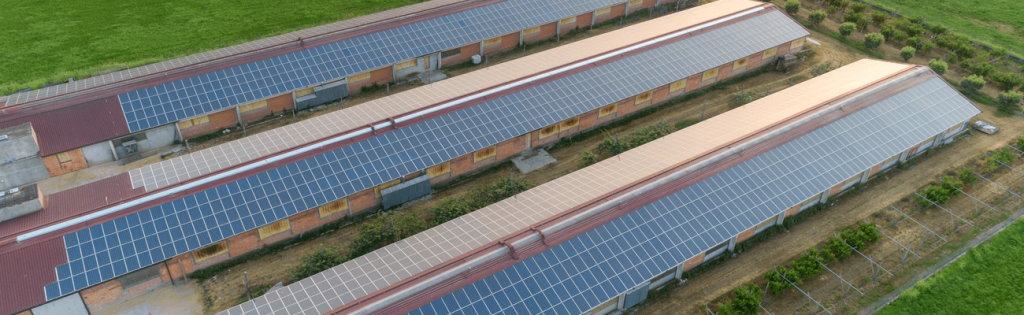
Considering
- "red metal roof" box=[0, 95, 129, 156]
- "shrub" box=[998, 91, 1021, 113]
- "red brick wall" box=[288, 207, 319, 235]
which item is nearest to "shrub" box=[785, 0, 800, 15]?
"shrub" box=[998, 91, 1021, 113]

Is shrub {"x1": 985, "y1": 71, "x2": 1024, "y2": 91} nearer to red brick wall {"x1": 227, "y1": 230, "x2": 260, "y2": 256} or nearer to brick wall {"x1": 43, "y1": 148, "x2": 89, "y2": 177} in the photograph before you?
red brick wall {"x1": 227, "y1": 230, "x2": 260, "y2": 256}

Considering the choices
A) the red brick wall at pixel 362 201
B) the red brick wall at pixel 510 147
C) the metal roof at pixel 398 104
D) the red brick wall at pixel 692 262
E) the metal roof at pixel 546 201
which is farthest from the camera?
the red brick wall at pixel 510 147

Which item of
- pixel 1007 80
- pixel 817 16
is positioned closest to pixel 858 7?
pixel 817 16

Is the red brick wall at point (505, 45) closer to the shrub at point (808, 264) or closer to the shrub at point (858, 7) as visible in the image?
the shrub at point (808, 264)

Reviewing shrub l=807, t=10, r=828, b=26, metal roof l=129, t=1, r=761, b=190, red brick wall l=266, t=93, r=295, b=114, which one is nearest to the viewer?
metal roof l=129, t=1, r=761, b=190

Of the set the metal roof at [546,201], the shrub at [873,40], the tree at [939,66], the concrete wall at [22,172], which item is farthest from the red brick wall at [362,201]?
the tree at [939,66]

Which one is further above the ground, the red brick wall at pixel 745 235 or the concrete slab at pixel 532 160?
the concrete slab at pixel 532 160
